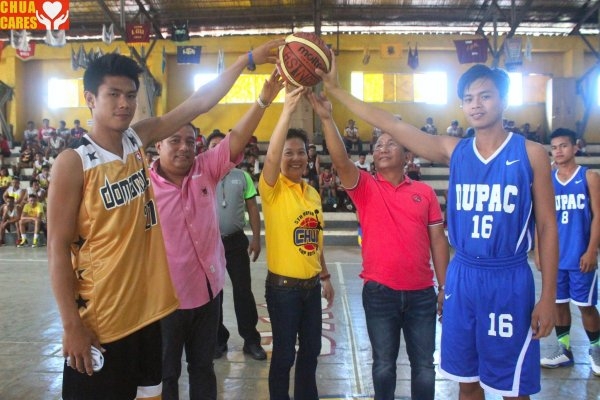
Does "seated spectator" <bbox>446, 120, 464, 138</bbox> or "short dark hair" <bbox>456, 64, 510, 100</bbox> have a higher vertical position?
"seated spectator" <bbox>446, 120, 464, 138</bbox>

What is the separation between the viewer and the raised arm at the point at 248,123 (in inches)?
107

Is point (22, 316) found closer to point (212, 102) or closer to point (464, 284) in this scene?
point (212, 102)

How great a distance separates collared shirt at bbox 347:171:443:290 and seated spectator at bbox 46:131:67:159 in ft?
50.1

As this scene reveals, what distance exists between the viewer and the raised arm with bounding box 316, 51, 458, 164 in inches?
95.9

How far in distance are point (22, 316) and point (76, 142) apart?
4.23 m

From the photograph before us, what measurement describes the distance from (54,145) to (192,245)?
Answer: 1540 cm

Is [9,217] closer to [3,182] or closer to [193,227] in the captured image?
[3,182]

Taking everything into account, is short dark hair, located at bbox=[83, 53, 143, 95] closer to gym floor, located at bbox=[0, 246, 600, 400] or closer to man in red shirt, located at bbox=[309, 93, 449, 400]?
man in red shirt, located at bbox=[309, 93, 449, 400]

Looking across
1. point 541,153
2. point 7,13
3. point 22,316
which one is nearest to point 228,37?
point 7,13

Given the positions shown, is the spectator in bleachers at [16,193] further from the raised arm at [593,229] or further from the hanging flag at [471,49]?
the hanging flag at [471,49]

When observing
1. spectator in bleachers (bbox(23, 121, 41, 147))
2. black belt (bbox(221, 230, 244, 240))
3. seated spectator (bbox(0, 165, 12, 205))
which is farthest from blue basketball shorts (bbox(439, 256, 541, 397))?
spectator in bleachers (bbox(23, 121, 41, 147))

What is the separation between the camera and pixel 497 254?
2.14 m

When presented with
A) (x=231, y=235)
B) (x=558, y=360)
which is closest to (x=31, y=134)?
(x=231, y=235)

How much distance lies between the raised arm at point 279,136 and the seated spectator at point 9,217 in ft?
34.9
